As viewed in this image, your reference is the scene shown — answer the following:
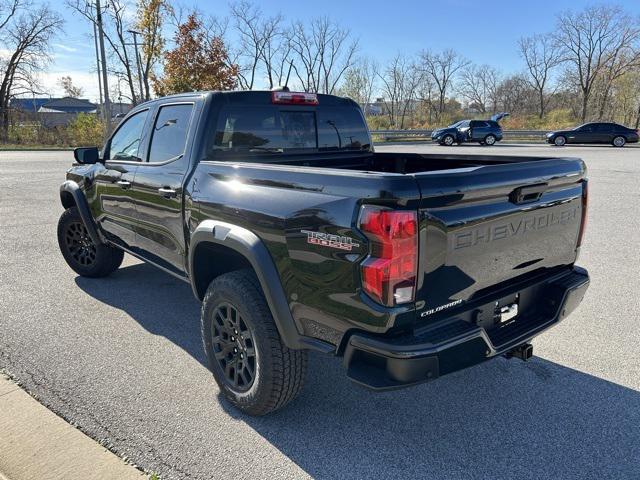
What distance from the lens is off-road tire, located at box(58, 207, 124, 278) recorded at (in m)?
5.07

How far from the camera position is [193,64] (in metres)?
31.8

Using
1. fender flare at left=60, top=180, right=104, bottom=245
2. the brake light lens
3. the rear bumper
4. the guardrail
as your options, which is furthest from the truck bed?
the guardrail

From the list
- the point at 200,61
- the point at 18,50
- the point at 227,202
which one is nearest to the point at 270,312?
the point at 227,202

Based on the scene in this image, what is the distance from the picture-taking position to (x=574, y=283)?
2793 millimetres

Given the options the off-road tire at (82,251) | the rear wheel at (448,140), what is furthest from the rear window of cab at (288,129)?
the rear wheel at (448,140)

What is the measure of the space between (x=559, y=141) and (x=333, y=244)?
31.5 m

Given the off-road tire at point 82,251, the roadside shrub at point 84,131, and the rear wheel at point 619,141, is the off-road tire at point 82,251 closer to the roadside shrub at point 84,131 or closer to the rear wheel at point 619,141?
the rear wheel at point 619,141

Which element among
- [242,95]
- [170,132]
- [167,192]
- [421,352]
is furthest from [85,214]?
[421,352]

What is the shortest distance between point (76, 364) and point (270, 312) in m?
1.76

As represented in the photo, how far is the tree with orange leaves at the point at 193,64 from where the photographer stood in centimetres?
3158

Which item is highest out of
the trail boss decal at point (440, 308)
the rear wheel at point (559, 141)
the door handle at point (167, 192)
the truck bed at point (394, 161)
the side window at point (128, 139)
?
the side window at point (128, 139)

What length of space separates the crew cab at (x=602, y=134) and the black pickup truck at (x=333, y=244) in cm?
2923

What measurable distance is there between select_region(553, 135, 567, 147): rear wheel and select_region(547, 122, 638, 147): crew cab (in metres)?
0.08

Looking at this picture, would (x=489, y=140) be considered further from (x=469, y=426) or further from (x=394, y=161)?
(x=469, y=426)
